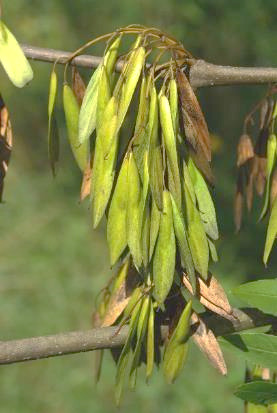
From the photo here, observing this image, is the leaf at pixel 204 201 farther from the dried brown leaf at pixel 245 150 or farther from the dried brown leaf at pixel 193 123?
the dried brown leaf at pixel 245 150

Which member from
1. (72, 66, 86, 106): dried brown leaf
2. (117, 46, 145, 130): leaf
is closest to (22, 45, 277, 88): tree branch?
(72, 66, 86, 106): dried brown leaf

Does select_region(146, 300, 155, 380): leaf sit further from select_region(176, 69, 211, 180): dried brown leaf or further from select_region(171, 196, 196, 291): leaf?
select_region(176, 69, 211, 180): dried brown leaf

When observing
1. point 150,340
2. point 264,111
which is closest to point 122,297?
point 150,340

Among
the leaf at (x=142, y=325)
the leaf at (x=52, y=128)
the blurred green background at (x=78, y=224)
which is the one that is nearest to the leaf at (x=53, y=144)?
the leaf at (x=52, y=128)

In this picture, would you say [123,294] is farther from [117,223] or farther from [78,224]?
[78,224]

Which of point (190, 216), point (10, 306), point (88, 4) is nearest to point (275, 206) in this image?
point (190, 216)

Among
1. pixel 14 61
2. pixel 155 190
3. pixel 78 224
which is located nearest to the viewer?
pixel 155 190
